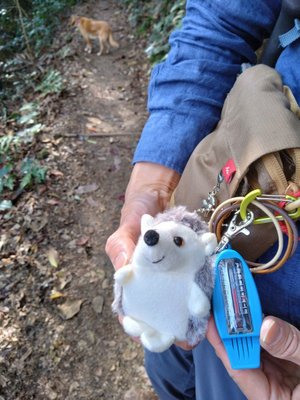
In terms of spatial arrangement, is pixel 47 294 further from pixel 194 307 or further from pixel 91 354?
pixel 194 307

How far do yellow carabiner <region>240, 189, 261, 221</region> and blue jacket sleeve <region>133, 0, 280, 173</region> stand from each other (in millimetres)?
417

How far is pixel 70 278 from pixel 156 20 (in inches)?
186

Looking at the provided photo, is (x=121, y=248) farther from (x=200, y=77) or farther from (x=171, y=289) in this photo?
(x=200, y=77)

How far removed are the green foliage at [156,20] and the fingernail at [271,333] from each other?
4.20 m

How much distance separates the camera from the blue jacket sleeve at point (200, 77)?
1.12 meters

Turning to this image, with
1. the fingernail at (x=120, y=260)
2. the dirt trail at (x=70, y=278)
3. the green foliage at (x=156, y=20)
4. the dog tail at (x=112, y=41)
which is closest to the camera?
the fingernail at (x=120, y=260)

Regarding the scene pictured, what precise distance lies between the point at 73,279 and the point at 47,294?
20 centimetres

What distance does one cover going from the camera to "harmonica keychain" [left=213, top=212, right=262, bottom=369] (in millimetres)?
734

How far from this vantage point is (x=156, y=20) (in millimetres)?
5734

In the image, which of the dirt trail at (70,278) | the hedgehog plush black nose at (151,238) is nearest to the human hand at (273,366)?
the hedgehog plush black nose at (151,238)

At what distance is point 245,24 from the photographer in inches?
43.6

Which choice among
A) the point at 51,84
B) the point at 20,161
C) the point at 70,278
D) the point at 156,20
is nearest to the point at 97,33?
the point at 156,20

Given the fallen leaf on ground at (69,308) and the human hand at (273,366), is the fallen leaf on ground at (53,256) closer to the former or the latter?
the fallen leaf on ground at (69,308)

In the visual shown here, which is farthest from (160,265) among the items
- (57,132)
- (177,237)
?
(57,132)
